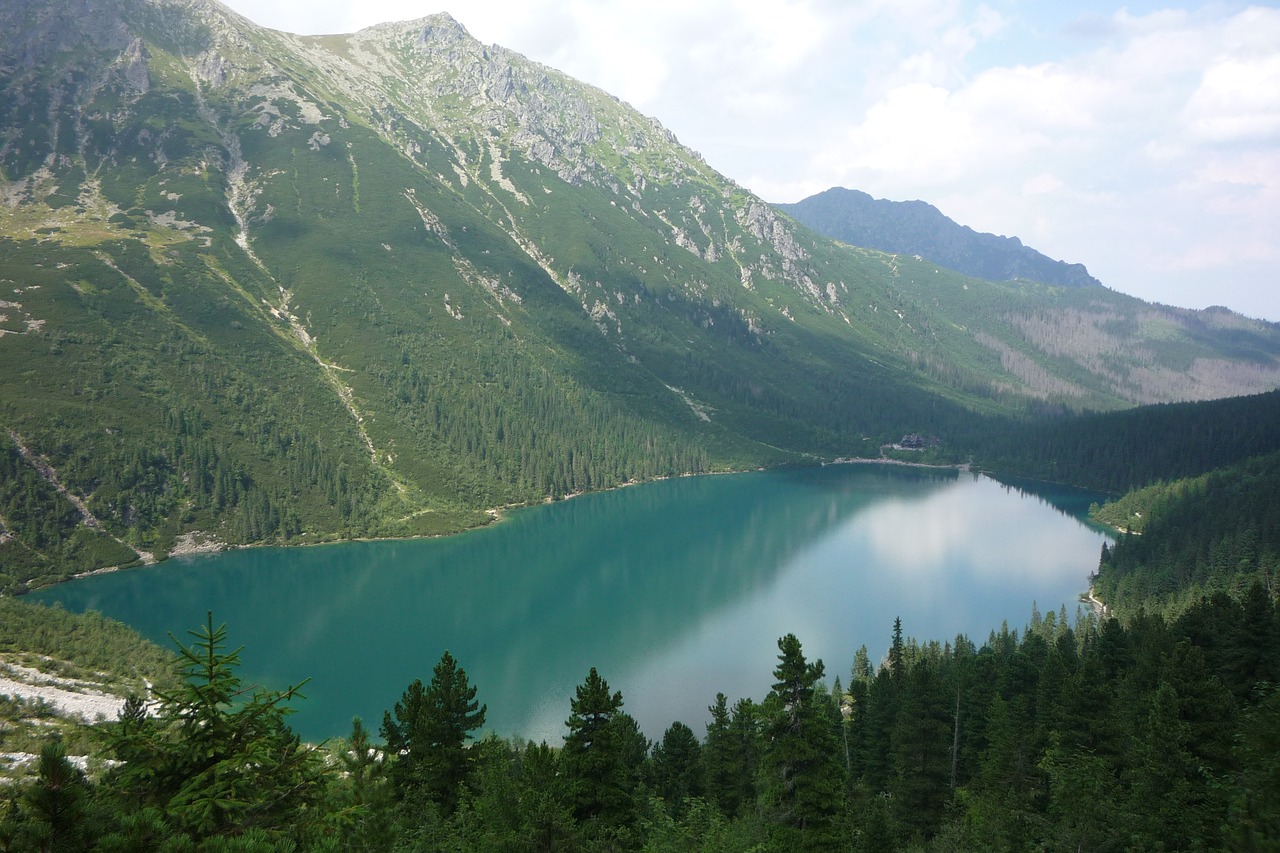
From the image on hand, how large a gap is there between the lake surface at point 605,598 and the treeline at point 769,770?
Result: 80.9ft

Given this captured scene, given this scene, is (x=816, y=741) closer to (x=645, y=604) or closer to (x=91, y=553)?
(x=645, y=604)

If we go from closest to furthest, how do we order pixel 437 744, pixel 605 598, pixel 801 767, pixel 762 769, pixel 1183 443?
pixel 801 767, pixel 762 769, pixel 437 744, pixel 605 598, pixel 1183 443

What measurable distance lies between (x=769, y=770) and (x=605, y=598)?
283 feet

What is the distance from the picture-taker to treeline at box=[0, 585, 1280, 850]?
34.2 ft

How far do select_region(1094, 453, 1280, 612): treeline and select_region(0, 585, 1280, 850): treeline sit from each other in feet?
160

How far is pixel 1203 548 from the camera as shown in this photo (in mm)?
107688

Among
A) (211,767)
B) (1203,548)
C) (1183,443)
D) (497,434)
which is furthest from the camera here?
(1183,443)

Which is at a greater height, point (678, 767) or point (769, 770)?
point (769, 770)

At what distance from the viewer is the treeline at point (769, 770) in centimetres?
1044

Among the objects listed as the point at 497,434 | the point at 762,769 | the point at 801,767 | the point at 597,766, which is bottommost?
the point at 597,766

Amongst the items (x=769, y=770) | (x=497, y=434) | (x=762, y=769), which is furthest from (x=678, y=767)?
(x=497, y=434)

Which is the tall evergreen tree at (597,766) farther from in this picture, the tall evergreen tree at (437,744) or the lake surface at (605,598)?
the lake surface at (605,598)

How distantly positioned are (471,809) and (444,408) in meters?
153

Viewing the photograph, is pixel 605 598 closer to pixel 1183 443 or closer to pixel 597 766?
pixel 597 766
